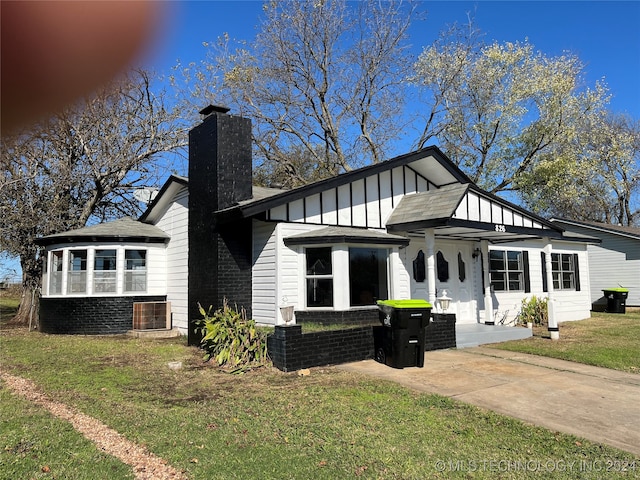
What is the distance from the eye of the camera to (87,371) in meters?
8.30

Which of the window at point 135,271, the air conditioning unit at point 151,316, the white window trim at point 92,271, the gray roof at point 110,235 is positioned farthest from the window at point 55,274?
the air conditioning unit at point 151,316

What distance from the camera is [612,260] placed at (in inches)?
903

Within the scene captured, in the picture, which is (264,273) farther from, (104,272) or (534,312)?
(534,312)

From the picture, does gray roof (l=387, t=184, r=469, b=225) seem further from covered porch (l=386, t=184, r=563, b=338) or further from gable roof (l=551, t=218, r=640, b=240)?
gable roof (l=551, t=218, r=640, b=240)

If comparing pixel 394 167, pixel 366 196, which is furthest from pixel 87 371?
pixel 394 167

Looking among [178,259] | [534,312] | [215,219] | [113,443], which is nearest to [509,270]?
[534,312]

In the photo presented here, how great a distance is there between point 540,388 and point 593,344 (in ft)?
16.9

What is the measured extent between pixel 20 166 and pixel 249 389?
14634 mm

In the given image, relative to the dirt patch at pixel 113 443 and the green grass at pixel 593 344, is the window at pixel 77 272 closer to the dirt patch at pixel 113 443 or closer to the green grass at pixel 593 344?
the dirt patch at pixel 113 443

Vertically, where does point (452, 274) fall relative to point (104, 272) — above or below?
below

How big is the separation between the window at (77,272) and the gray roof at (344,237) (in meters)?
7.15

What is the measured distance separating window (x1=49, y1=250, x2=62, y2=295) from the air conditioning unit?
8.47ft

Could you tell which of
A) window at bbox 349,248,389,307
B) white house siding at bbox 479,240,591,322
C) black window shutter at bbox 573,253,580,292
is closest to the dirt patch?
window at bbox 349,248,389,307

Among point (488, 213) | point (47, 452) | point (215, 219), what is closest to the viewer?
point (47, 452)
